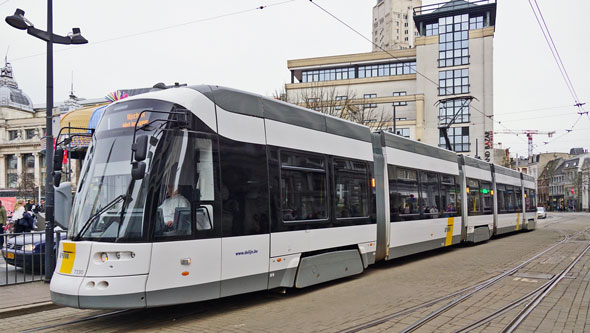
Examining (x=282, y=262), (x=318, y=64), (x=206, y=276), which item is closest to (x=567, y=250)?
(x=282, y=262)

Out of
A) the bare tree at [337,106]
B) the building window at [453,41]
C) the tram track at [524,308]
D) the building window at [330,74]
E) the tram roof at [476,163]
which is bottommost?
the tram track at [524,308]

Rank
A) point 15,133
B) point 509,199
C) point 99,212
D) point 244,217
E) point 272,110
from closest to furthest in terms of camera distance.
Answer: point 99,212 < point 244,217 < point 272,110 < point 509,199 < point 15,133

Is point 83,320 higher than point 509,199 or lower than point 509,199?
lower

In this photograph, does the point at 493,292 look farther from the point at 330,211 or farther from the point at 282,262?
the point at 282,262

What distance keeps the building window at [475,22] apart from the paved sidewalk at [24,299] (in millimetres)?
56189

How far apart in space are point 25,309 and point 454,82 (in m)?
55.7

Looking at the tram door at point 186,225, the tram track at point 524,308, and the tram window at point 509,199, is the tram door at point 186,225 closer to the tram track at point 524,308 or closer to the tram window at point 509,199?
the tram track at point 524,308

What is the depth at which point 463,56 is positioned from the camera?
56.1 m

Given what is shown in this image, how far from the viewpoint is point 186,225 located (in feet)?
21.9

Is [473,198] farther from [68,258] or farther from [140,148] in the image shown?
[68,258]

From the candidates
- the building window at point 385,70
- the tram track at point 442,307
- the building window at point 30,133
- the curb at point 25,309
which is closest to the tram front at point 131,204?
the curb at point 25,309

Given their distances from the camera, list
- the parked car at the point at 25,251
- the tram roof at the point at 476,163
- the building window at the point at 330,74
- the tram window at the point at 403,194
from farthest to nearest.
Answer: the building window at the point at 330,74
the tram roof at the point at 476,163
the tram window at the point at 403,194
the parked car at the point at 25,251

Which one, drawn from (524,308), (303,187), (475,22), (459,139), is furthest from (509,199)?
(475,22)

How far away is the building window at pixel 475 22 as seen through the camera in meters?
55.7
